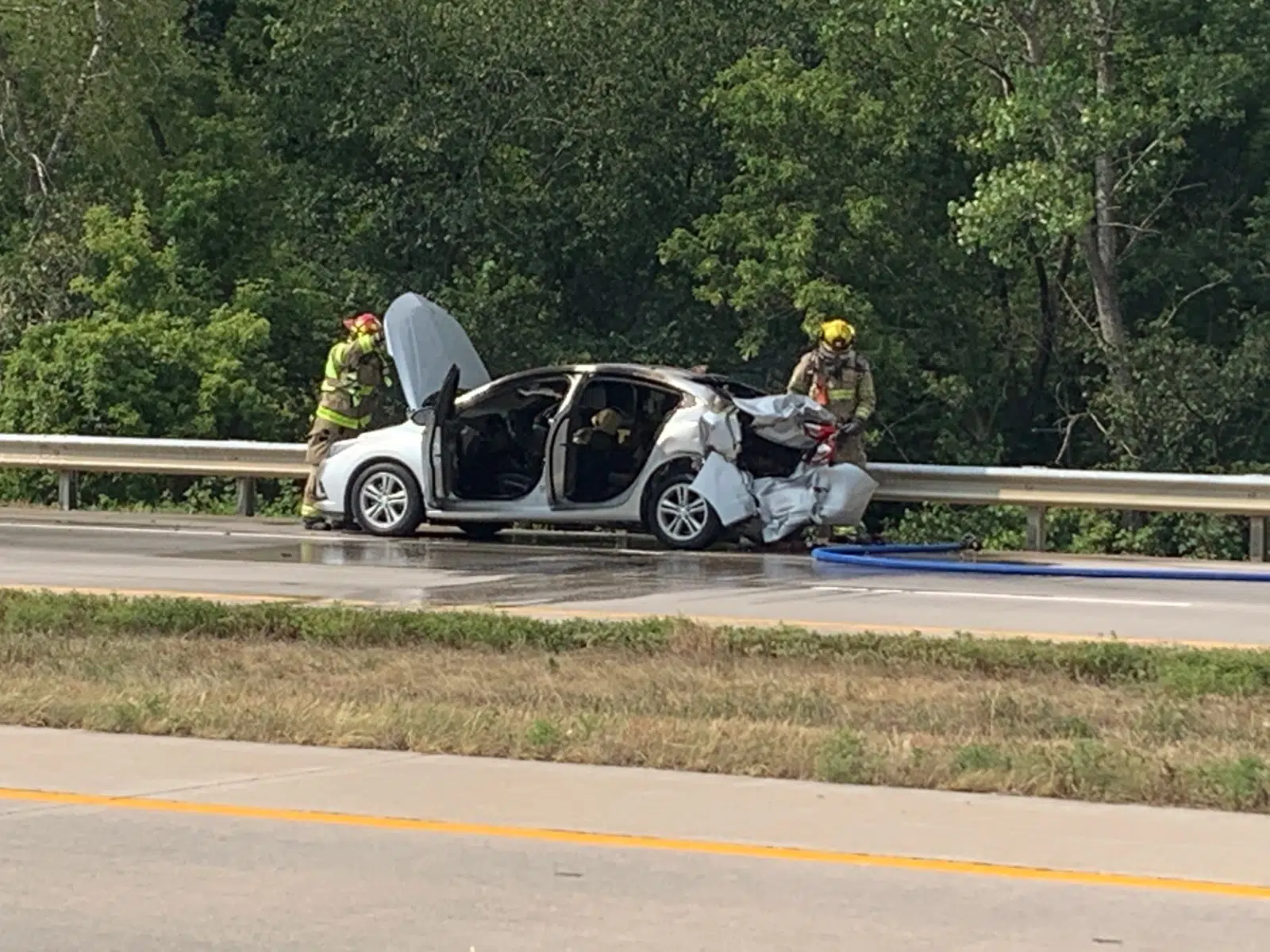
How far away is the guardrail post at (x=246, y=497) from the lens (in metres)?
22.9

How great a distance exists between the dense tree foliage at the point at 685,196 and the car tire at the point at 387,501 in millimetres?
9205

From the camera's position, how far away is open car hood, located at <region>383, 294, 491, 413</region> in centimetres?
1923

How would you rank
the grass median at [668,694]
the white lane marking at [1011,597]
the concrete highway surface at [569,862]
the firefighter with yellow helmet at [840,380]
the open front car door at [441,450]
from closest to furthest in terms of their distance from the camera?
the concrete highway surface at [569,862] < the grass median at [668,694] < the white lane marking at [1011,597] < the open front car door at [441,450] < the firefighter with yellow helmet at [840,380]

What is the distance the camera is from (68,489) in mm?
23719

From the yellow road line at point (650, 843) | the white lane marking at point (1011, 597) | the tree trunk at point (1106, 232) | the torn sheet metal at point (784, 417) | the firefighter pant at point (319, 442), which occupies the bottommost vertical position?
the yellow road line at point (650, 843)

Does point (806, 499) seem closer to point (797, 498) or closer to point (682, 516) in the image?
point (797, 498)

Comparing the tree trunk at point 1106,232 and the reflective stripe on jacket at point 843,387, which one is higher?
the tree trunk at point 1106,232

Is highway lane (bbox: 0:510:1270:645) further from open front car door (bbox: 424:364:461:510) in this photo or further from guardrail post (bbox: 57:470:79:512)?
guardrail post (bbox: 57:470:79:512)

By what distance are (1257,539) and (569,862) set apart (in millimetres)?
13013

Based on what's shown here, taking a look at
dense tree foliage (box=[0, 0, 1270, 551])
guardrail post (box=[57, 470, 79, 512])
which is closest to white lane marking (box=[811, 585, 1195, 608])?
guardrail post (box=[57, 470, 79, 512])

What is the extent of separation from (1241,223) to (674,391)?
1580cm

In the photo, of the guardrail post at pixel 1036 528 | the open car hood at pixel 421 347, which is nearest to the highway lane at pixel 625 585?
the open car hood at pixel 421 347

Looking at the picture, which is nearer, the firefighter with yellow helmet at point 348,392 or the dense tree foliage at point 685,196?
the firefighter with yellow helmet at point 348,392

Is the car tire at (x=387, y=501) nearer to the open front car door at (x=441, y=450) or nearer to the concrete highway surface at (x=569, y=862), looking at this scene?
the open front car door at (x=441, y=450)
